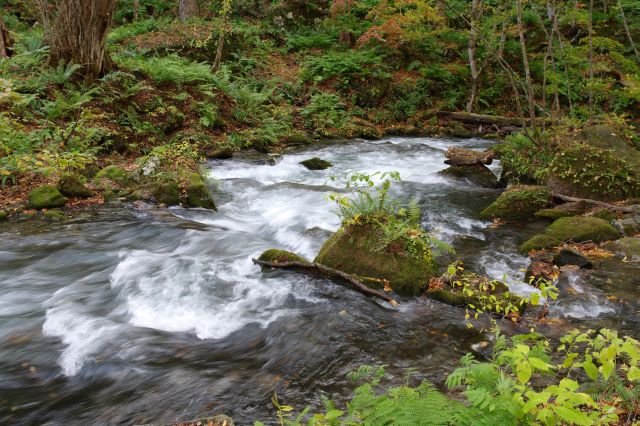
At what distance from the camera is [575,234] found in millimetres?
7168

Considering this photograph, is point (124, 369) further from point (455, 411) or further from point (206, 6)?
point (206, 6)

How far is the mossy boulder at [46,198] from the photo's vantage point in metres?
8.12

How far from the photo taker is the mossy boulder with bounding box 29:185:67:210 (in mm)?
8117

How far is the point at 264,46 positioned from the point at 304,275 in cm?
1623

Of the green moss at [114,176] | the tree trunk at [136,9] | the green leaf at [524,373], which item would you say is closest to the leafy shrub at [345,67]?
the tree trunk at [136,9]

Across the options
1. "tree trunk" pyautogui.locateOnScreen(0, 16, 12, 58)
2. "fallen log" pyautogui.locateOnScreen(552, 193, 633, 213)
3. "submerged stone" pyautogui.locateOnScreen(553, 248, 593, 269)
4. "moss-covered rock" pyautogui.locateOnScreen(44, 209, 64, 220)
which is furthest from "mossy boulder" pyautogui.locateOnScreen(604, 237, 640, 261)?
"tree trunk" pyautogui.locateOnScreen(0, 16, 12, 58)

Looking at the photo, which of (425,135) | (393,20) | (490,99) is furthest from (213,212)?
(490,99)

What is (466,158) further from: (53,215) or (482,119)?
(53,215)

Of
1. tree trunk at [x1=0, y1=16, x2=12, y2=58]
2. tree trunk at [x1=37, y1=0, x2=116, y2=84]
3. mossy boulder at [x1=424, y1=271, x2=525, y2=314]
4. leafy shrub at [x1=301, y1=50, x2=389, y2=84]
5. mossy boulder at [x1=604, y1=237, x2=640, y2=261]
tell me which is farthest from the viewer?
leafy shrub at [x1=301, y1=50, x2=389, y2=84]

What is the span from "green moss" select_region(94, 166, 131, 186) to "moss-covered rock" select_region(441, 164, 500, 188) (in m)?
7.58

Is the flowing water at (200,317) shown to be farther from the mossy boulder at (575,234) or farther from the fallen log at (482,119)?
the fallen log at (482,119)

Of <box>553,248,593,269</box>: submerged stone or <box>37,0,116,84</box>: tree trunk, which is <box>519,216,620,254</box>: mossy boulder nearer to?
<box>553,248,593,269</box>: submerged stone

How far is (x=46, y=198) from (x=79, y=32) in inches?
204

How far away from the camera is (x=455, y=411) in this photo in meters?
2.19
